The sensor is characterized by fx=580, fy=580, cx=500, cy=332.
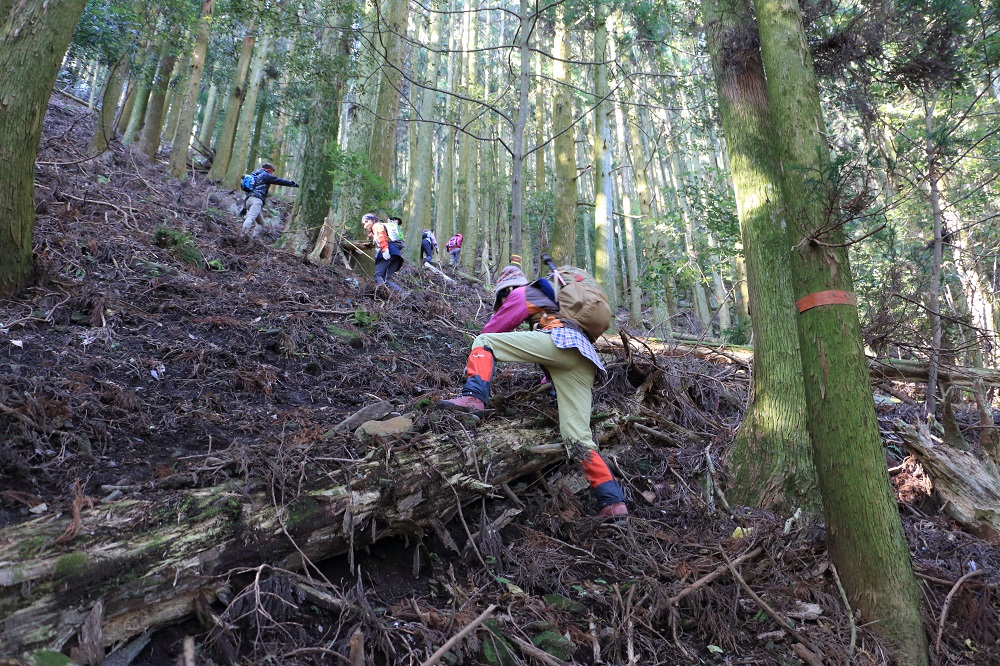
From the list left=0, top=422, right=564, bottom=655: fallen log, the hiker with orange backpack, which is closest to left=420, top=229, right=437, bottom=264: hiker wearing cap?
the hiker with orange backpack

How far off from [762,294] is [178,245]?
6219mm

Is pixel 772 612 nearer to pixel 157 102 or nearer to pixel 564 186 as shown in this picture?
pixel 564 186

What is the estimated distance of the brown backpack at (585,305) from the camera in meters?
4.21

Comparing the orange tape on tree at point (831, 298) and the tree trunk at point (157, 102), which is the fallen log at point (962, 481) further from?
the tree trunk at point (157, 102)

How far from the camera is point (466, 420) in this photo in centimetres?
386

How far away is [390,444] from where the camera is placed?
131 inches

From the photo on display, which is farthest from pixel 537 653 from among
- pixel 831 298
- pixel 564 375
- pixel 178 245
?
pixel 178 245

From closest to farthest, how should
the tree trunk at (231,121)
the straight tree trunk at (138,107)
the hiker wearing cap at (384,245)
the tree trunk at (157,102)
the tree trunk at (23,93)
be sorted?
the tree trunk at (23,93) → the hiker wearing cap at (384,245) → the tree trunk at (157,102) → the straight tree trunk at (138,107) → the tree trunk at (231,121)

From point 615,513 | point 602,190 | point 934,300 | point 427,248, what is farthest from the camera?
point 427,248

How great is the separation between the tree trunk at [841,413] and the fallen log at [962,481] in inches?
64.0

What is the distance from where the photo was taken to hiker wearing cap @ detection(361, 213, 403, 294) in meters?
8.30

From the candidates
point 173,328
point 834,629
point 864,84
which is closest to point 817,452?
point 834,629

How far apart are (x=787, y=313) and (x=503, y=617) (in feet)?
10.1

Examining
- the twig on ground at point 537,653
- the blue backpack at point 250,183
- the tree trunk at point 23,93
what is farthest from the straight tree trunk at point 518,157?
the blue backpack at point 250,183
